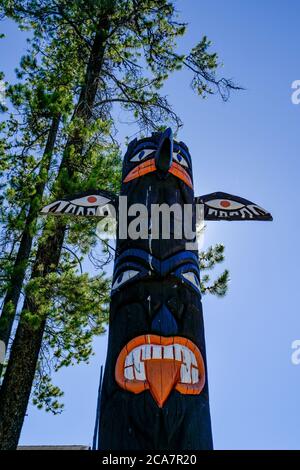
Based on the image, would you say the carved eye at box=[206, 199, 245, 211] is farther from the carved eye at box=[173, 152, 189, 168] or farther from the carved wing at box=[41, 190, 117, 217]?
the carved wing at box=[41, 190, 117, 217]

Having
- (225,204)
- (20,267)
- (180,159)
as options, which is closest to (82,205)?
(180,159)

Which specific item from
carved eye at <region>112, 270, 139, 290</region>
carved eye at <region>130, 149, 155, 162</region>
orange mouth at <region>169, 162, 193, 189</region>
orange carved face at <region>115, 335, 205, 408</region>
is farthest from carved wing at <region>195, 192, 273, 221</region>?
orange carved face at <region>115, 335, 205, 408</region>

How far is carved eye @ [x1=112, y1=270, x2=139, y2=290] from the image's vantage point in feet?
19.8

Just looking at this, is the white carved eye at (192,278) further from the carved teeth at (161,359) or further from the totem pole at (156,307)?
the carved teeth at (161,359)

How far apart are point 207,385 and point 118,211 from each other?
2574mm

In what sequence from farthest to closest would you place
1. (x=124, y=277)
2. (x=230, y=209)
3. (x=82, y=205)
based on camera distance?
(x=230, y=209)
(x=82, y=205)
(x=124, y=277)

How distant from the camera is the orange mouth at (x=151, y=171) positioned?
718cm

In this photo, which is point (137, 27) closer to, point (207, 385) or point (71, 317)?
point (71, 317)

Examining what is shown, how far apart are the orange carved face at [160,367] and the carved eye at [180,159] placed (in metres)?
2.91

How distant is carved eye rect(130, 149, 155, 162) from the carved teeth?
2982 millimetres

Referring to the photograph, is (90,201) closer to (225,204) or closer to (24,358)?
(225,204)

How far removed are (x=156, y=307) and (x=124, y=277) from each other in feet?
2.06

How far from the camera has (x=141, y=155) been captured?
7484 millimetres
